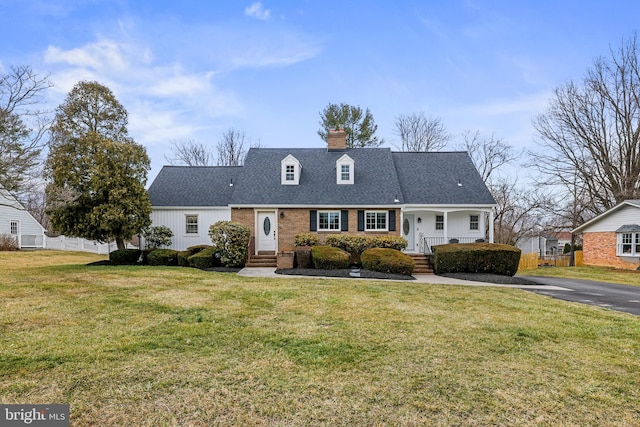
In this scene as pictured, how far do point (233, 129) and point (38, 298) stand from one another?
96.6 ft

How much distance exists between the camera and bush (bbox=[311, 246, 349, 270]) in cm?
1419

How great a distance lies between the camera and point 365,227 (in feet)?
58.3

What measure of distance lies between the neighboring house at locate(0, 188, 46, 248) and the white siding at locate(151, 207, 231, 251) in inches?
569

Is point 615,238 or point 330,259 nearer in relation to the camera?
point 330,259

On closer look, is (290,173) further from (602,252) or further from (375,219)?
(602,252)

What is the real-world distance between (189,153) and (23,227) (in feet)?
47.0

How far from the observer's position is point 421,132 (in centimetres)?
3278

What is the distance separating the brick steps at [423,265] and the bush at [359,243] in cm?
108

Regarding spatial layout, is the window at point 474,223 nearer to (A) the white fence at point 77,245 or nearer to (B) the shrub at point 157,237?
(B) the shrub at point 157,237

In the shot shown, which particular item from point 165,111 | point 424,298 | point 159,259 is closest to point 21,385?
point 424,298

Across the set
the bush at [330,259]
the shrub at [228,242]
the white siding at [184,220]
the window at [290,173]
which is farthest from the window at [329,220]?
the white siding at [184,220]

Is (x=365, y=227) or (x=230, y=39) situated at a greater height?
(x=230, y=39)

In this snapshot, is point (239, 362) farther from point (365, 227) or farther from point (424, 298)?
point (365, 227)

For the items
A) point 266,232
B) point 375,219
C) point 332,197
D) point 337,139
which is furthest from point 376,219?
point 337,139
